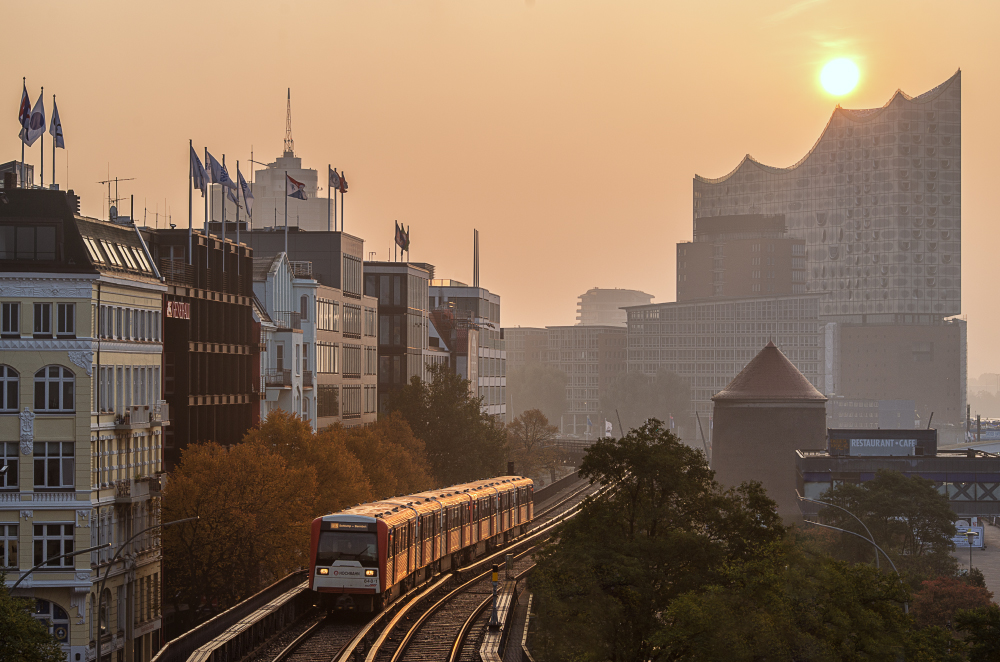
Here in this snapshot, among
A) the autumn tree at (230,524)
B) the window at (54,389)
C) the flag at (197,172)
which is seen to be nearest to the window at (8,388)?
the window at (54,389)

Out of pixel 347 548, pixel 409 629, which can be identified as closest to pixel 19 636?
pixel 347 548

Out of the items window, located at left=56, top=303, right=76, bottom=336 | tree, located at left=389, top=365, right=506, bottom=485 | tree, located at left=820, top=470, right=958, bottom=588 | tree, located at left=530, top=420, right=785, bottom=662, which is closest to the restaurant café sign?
tree, located at left=389, top=365, right=506, bottom=485

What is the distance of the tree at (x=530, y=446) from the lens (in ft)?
524

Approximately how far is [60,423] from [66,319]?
175 inches

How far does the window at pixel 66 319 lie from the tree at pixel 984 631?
3908 centimetres

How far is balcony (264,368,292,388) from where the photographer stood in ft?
298

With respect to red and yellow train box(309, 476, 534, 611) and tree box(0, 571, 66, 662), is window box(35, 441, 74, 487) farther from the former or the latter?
tree box(0, 571, 66, 662)

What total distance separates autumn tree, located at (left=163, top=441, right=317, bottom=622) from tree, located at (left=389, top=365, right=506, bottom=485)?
42.5 metres

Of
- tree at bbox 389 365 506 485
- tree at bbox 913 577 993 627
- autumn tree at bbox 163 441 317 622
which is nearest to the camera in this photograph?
autumn tree at bbox 163 441 317 622

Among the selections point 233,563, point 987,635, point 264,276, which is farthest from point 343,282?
point 987,635

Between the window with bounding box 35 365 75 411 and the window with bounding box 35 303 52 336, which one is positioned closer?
the window with bounding box 35 303 52 336

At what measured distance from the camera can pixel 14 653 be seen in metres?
Result: 40.3

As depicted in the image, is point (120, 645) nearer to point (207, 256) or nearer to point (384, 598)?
point (384, 598)

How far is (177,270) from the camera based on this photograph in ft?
244
